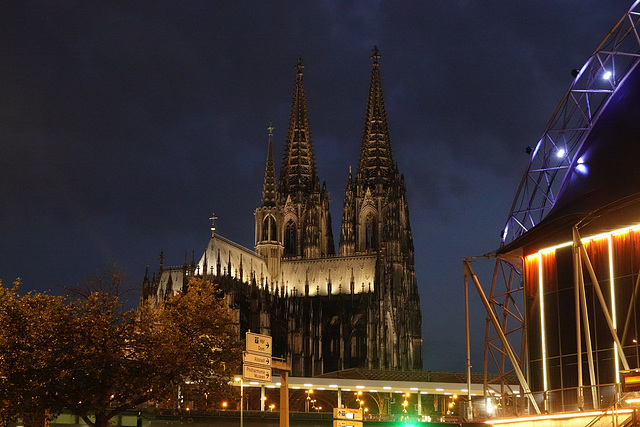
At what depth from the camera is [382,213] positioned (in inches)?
5025

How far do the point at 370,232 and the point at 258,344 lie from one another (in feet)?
335

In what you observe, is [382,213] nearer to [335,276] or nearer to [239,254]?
[335,276]

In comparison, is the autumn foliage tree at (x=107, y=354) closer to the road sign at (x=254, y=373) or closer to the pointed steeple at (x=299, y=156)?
the road sign at (x=254, y=373)

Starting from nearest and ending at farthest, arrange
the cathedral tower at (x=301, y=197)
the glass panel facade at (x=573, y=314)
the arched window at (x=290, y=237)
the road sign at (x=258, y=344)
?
1. the road sign at (x=258, y=344)
2. the glass panel facade at (x=573, y=314)
3. the cathedral tower at (x=301, y=197)
4. the arched window at (x=290, y=237)

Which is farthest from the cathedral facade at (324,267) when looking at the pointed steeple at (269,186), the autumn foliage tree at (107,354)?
the autumn foliage tree at (107,354)

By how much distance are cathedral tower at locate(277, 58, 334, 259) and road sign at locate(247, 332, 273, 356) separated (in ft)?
324

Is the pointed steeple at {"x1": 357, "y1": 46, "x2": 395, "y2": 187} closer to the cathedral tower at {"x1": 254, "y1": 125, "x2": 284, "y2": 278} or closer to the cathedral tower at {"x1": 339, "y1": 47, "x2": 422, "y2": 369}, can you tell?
the cathedral tower at {"x1": 339, "y1": 47, "x2": 422, "y2": 369}

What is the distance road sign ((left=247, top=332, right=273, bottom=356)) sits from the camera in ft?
91.4

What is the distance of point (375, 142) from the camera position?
133m

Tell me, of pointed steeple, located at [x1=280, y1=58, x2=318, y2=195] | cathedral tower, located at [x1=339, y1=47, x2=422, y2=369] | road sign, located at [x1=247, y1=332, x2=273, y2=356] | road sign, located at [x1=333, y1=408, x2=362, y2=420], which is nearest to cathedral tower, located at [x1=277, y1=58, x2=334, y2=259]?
pointed steeple, located at [x1=280, y1=58, x2=318, y2=195]

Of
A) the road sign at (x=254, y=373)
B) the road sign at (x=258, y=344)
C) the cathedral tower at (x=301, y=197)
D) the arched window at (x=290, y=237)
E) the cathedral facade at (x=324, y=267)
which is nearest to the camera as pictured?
the road sign at (x=254, y=373)

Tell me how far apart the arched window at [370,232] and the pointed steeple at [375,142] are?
4950mm

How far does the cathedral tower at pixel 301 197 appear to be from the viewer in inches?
5133

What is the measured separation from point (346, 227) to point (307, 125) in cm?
1716
